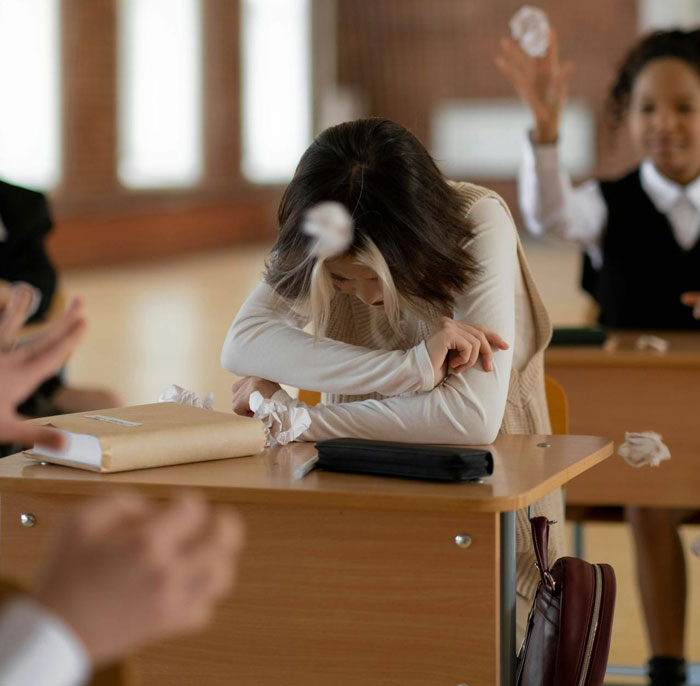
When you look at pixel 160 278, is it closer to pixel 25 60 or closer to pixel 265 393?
pixel 25 60

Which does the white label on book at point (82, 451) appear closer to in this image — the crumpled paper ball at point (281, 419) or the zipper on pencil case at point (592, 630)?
the crumpled paper ball at point (281, 419)

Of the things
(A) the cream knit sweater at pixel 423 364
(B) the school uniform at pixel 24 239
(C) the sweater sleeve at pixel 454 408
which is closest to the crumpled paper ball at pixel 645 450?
(A) the cream knit sweater at pixel 423 364

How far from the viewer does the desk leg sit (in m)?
1.58

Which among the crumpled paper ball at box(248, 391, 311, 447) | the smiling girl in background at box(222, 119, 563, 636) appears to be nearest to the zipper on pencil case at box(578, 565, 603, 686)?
the smiling girl in background at box(222, 119, 563, 636)

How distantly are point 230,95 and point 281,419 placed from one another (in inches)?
532

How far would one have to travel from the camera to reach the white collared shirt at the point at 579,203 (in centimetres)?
346

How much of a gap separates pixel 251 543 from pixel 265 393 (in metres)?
0.40

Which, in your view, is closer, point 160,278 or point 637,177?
point 637,177

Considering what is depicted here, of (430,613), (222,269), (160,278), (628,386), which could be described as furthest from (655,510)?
(222,269)

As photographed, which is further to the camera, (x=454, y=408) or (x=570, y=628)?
(x=454, y=408)

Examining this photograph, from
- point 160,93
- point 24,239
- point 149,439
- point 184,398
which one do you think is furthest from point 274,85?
point 149,439

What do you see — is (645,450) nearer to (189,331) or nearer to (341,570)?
(341,570)

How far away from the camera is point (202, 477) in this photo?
1.64 m

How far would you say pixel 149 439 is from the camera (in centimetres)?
168
